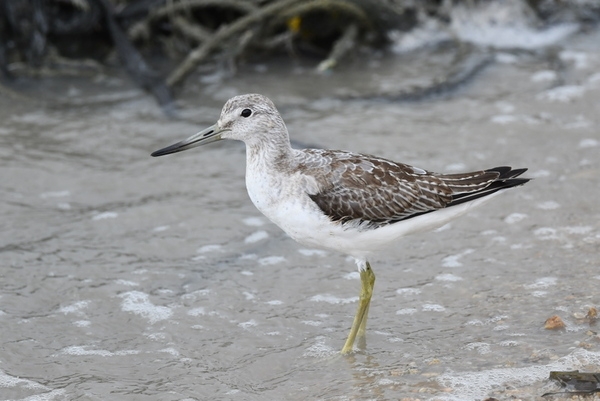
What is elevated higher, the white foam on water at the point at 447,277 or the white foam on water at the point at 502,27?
the white foam on water at the point at 502,27

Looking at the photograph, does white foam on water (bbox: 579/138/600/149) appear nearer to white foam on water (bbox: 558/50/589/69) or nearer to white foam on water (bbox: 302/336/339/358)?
white foam on water (bbox: 558/50/589/69)

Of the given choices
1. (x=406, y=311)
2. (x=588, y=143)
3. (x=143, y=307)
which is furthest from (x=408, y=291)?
(x=588, y=143)

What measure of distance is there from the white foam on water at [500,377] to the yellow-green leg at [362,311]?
0.65 m

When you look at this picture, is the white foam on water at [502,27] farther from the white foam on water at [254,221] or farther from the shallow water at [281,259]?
the white foam on water at [254,221]

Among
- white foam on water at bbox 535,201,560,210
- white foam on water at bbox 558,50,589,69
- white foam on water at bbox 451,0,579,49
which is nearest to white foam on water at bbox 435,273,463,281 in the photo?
white foam on water at bbox 535,201,560,210

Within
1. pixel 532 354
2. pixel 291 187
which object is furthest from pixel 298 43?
pixel 532 354

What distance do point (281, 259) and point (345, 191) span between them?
135 centimetres

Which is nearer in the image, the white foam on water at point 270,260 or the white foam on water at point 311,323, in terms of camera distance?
the white foam on water at point 311,323

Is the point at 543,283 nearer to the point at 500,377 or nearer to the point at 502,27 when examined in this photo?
the point at 500,377

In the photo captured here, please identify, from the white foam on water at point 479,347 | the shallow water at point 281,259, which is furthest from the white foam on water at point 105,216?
the white foam on water at point 479,347

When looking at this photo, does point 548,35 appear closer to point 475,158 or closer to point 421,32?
point 421,32

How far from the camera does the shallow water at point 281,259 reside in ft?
16.2

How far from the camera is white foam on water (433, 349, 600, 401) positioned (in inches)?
179

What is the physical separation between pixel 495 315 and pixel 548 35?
18.2ft
